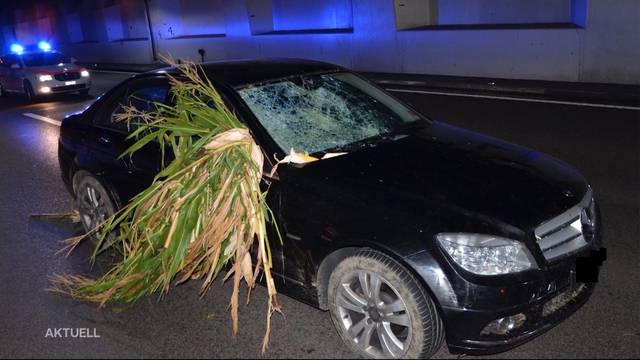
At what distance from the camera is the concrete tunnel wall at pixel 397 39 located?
12.2 m

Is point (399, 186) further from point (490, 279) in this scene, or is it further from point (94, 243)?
point (94, 243)

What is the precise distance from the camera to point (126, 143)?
4379 mm

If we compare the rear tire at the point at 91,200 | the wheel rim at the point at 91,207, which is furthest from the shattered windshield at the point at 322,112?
the wheel rim at the point at 91,207

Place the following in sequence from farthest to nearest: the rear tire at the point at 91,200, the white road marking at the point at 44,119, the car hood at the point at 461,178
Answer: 1. the white road marking at the point at 44,119
2. the rear tire at the point at 91,200
3. the car hood at the point at 461,178

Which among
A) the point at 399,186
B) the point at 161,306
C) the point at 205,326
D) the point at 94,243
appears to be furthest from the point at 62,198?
the point at 399,186

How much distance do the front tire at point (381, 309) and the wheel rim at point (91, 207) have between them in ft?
7.92

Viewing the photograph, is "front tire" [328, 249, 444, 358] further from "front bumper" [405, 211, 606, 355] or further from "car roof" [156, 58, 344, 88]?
"car roof" [156, 58, 344, 88]

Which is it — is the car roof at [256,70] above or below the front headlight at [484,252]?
above

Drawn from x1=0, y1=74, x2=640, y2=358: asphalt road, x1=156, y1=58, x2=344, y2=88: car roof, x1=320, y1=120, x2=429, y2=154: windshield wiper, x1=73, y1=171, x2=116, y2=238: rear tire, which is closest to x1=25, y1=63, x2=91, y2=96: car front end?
x1=0, y1=74, x2=640, y2=358: asphalt road

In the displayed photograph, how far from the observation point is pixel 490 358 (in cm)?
309

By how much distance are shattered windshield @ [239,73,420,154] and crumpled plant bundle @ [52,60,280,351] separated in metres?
0.25

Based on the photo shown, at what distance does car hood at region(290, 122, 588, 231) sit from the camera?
9.63ft

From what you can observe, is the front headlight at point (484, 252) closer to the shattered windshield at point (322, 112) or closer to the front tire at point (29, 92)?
the shattered windshield at point (322, 112)

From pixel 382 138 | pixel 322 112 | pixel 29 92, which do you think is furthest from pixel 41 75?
pixel 382 138
